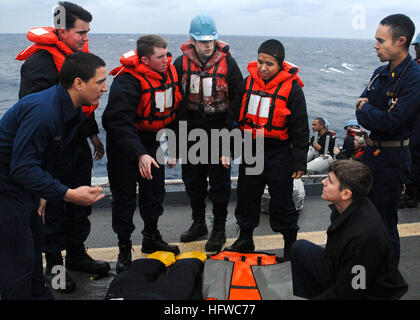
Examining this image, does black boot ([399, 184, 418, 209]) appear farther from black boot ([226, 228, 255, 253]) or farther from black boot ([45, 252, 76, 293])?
black boot ([45, 252, 76, 293])

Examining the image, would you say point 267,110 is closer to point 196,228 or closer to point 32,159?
point 196,228

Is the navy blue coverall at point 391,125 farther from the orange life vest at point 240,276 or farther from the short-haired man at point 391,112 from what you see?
the orange life vest at point 240,276

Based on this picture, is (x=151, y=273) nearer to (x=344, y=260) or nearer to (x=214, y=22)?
(x=344, y=260)

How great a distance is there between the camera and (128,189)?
3.61m

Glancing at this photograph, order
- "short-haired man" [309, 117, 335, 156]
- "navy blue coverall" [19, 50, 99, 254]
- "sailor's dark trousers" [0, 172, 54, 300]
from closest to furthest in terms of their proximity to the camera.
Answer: "sailor's dark trousers" [0, 172, 54, 300] → "navy blue coverall" [19, 50, 99, 254] → "short-haired man" [309, 117, 335, 156]

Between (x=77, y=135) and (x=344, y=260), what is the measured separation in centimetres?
222

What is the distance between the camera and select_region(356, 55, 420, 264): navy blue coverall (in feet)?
10.1

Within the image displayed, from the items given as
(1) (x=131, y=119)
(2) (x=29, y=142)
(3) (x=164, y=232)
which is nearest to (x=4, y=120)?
(2) (x=29, y=142)

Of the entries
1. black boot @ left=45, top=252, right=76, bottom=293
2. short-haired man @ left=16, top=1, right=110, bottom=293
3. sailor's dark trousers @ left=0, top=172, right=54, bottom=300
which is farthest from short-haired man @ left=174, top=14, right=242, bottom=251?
sailor's dark trousers @ left=0, top=172, right=54, bottom=300

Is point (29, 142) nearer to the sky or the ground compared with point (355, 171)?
nearer to the sky

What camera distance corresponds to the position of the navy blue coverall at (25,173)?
7.26 feet

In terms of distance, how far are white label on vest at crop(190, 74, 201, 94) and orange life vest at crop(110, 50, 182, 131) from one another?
219 mm

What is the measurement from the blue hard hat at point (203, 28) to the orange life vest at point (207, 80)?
17 centimetres

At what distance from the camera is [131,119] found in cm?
338
